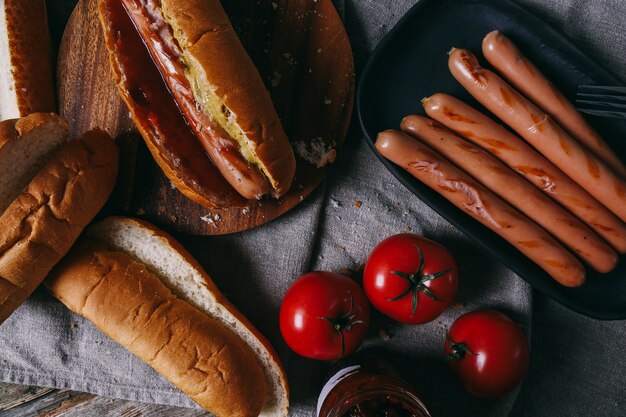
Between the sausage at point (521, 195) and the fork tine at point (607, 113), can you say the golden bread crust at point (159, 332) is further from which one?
the fork tine at point (607, 113)

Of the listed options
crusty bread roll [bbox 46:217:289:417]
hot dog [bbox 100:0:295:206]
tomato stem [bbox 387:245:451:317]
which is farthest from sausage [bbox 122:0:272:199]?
tomato stem [bbox 387:245:451:317]

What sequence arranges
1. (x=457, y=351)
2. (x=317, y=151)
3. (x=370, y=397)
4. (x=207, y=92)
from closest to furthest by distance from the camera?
(x=370, y=397) → (x=207, y=92) → (x=457, y=351) → (x=317, y=151)

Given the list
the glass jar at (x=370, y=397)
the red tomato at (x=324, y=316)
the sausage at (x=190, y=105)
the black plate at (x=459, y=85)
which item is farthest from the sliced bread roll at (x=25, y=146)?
the glass jar at (x=370, y=397)

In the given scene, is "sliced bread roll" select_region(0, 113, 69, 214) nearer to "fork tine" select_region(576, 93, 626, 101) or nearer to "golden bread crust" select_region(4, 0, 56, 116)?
"golden bread crust" select_region(4, 0, 56, 116)

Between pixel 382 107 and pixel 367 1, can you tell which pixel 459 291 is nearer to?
pixel 382 107

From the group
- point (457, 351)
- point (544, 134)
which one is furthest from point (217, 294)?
point (544, 134)

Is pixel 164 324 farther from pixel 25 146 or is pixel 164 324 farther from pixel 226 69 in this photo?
pixel 226 69
